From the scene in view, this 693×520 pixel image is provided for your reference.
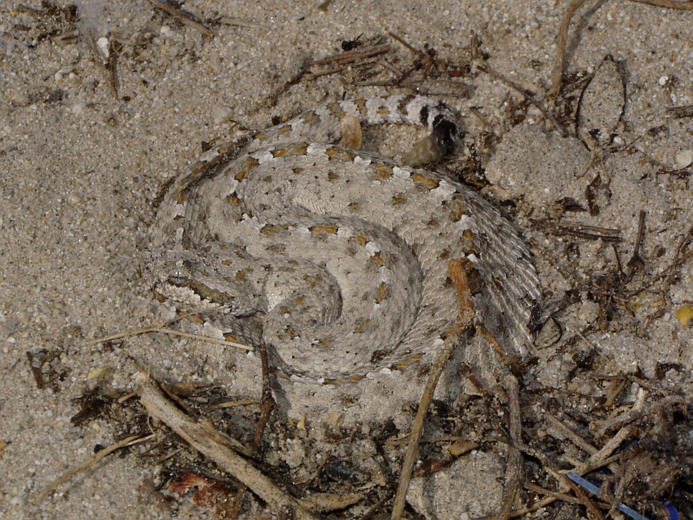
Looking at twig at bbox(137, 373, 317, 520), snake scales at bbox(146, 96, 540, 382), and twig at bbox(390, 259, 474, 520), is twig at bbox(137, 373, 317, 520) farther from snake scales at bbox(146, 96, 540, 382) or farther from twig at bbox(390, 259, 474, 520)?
snake scales at bbox(146, 96, 540, 382)

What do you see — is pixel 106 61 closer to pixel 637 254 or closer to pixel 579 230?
pixel 579 230

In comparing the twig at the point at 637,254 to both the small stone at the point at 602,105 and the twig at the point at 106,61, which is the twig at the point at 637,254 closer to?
the small stone at the point at 602,105

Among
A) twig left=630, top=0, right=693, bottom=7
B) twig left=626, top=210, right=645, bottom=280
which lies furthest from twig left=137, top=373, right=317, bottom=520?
twig left=630, top=0, right=693, bottom=7

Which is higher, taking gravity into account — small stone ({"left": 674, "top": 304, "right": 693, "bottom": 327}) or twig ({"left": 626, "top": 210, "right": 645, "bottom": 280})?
twig ({"left": 626, "top": 210, "right": 645, "bottom": 280})

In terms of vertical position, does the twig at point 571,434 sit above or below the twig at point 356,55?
below

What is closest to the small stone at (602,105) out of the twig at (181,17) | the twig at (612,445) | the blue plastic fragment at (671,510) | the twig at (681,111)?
the twig at (681,111)

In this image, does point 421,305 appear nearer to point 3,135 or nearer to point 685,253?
point 685,253
